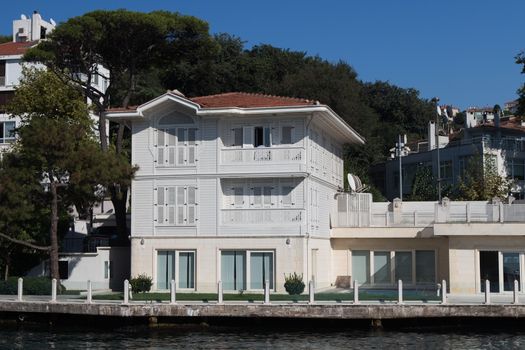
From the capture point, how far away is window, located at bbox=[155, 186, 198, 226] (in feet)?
124

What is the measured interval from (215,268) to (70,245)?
33.9 ft

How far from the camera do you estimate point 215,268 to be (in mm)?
37094

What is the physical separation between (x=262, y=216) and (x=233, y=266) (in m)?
2.56

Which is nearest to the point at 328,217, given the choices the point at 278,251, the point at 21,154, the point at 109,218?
the point at 278,251

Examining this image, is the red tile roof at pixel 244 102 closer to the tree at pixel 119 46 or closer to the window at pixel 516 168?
the tree at pixel 119 46

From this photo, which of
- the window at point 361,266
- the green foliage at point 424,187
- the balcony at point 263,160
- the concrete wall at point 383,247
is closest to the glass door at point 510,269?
the concrete wall at point 383,247

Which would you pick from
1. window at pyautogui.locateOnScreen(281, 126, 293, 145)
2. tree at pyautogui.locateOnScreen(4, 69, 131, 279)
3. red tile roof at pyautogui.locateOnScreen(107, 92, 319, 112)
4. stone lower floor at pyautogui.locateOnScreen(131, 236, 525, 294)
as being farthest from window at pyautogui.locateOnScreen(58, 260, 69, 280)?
window at pyautogui.locateOnScreen(281, 126, 293, 145)

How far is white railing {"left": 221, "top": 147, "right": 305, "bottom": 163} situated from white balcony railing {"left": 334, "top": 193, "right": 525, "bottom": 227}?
6.31 metres

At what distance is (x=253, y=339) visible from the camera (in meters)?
28.6

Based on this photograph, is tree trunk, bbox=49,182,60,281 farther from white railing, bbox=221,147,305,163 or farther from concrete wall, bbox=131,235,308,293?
white railing, bbox=221,147,305,163

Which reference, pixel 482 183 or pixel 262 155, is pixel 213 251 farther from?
pixel 482 183

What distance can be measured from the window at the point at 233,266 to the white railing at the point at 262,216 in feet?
4.65

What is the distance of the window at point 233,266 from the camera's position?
3703 centimetres

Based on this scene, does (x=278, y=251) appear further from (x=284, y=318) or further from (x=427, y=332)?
(x=427, y=332)
